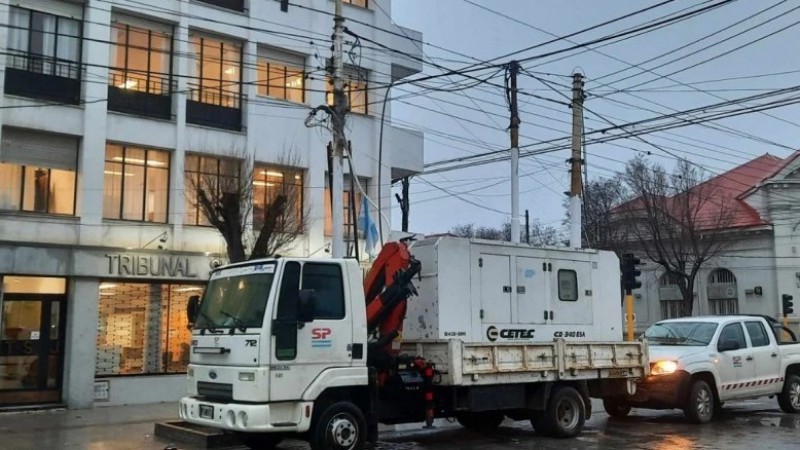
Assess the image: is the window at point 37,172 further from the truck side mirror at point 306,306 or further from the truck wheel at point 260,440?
the truck side mirror at point 306,306

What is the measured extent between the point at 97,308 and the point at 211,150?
4.95m

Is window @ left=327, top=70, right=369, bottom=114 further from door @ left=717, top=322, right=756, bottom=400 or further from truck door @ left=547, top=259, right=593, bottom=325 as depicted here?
door @ left=717, top=322, right=756, bottom=400

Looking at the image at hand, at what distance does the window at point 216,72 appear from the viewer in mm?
21141

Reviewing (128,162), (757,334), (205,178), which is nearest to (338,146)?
(205,178)

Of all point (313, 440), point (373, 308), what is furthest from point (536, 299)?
point (313, 440)

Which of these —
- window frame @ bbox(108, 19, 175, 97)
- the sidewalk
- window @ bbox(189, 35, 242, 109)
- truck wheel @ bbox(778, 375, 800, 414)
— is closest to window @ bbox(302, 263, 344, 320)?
the sidewalk

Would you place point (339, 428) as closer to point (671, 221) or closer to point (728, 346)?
point (728, 346)

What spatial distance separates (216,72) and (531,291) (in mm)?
12289

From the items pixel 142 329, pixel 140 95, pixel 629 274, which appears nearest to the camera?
pixel 629 274

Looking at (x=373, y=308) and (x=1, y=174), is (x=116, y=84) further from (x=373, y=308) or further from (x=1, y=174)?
(x=373, y=308)

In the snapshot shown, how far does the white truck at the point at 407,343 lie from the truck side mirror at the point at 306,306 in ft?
0.06

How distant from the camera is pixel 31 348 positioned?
711 inches

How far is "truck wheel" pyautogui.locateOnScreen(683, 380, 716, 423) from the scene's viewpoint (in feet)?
→ 47.1

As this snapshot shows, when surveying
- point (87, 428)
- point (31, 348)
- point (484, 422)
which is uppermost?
point (31, 348)
